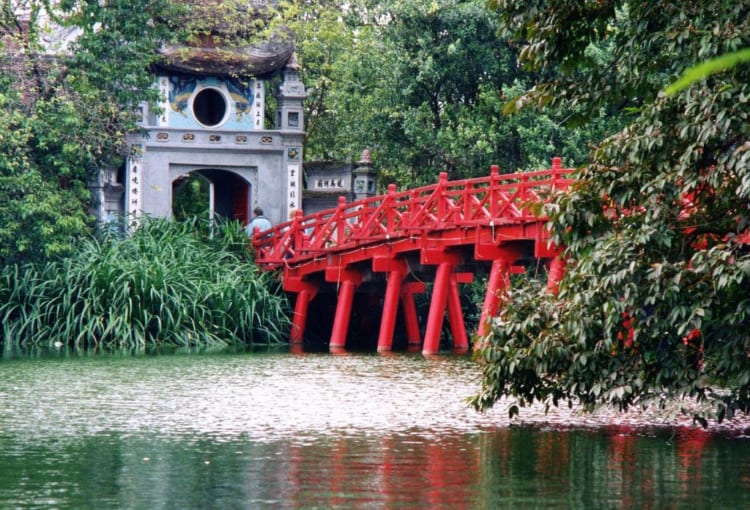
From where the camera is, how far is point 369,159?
3188cm

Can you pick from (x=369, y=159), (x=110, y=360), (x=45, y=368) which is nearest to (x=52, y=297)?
(x=110, y=360)

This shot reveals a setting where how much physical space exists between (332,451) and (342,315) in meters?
15.5

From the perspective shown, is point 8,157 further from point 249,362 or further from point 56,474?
point 56,474

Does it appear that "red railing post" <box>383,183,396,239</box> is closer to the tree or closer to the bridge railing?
the bridge railing

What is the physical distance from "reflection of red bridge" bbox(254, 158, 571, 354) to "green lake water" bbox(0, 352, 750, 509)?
5.36 metres

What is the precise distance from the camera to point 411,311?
2800cm

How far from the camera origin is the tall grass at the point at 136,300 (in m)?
25.1

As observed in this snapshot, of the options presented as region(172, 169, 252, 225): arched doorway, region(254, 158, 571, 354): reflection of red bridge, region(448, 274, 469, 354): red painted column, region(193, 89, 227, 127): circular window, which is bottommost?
region(448, 274, 469, 354): red painted column

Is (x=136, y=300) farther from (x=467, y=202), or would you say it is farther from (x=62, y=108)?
(x=467, y=202)

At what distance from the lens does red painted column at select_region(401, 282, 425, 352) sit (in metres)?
27.9

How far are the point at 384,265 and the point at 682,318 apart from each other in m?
14.4

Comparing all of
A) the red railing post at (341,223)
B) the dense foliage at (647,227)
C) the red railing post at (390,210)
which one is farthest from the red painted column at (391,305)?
the dense foliage at (647,227)

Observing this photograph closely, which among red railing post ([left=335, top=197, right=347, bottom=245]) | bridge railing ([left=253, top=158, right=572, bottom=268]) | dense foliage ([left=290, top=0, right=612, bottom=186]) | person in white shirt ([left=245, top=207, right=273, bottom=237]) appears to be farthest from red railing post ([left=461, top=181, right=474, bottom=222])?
person in white shirt ([left=245, top=207, right=273, bottom=237])

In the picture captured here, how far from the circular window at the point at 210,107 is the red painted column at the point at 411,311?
7012mm
